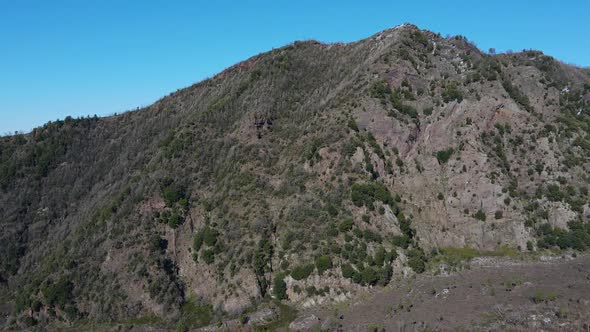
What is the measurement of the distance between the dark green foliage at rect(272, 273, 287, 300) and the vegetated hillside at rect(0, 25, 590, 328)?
4.0 inches

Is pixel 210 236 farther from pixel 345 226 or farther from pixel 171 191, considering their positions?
pixel 345 226

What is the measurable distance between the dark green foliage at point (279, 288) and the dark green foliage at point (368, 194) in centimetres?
1149

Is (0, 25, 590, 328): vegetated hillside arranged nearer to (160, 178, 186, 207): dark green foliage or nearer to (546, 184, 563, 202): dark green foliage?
(160, 178, 186, 207): dark green foliage

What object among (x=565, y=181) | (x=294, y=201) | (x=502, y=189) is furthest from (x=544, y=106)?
(x=294, y=201)

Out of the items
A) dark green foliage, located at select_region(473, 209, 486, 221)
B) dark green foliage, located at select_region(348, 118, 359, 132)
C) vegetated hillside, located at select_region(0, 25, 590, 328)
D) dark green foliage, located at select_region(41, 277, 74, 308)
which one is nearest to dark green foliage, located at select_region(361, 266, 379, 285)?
vegetated hillside, located at select_region(0, 25, 590, 328)

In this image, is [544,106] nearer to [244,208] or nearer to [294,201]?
[294,201]

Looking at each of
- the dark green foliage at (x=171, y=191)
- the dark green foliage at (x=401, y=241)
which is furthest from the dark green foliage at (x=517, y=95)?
the dark green foliage at (x=171, y=191)

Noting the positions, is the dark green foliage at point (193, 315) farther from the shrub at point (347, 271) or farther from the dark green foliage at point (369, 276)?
the dark green foliage at point (369, 276)

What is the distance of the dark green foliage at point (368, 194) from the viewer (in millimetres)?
52688

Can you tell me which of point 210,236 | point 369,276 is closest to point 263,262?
point 210,236

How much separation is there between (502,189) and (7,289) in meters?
57.8

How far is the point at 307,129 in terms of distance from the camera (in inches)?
2456

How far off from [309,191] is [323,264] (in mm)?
10174

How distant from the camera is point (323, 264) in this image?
47406 mm
